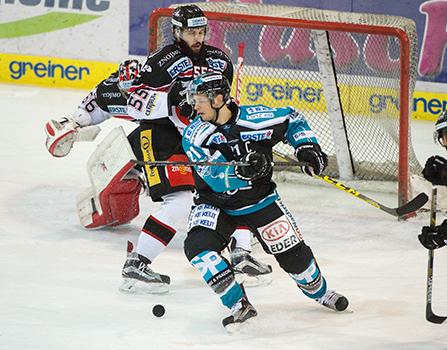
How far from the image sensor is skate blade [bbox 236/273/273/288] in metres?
4.79

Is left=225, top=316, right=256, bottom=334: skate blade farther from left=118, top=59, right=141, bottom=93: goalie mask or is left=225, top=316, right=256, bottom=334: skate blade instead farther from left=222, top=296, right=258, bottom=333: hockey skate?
left=118, top=59, right=141, bottom=93: goalie mask

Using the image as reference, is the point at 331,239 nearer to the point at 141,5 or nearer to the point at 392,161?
the point at 392,161

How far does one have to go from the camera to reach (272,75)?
712 centimetres

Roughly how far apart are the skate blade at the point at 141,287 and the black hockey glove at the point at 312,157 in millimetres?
849

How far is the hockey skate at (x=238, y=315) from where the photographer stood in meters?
4.14

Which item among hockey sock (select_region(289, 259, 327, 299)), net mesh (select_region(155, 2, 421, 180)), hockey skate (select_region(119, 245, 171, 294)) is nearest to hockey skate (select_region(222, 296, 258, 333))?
hockey sock (select_region(289, 259, 327, 299))

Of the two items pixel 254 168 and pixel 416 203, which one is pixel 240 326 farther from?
pixel 416 203

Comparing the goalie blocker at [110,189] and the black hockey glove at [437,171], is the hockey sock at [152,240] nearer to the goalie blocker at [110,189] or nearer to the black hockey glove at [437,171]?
the goalie blocker at [110,189]

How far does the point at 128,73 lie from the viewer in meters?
5.36

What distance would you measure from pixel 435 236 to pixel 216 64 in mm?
1458

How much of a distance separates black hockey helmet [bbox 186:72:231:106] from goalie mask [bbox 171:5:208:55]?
2.44ft

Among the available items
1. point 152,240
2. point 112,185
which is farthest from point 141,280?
point 112,185

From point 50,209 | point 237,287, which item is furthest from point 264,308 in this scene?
point 50,209

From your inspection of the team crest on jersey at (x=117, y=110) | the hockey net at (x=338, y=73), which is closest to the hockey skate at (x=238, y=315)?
the team crest on jersey at (x=117, y=110)
